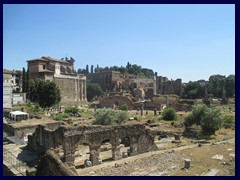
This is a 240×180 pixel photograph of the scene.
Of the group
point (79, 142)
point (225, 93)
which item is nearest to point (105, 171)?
point (79, 142)

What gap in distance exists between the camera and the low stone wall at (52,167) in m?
10.4

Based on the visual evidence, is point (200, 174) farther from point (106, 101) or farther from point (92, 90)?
point (92, 90)

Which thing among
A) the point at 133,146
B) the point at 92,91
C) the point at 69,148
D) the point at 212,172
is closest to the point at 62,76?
the point at 92,91

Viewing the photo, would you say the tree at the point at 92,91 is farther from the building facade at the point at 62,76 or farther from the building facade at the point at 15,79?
the building facade at the point at 15,79

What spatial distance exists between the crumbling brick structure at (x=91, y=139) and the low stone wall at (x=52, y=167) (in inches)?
212

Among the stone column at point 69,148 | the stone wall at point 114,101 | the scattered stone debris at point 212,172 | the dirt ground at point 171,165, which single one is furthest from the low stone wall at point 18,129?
the stone wall at point 114,101

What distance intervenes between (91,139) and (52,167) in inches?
279

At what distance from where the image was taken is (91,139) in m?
18.1

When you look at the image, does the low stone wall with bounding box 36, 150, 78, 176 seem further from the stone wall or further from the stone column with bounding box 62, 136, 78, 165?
the stone wall

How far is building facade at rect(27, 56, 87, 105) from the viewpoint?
196 ft

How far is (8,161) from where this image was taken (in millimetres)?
16141

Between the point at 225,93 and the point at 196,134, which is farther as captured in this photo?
the point at 225,93

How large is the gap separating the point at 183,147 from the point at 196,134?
6.97 meters
